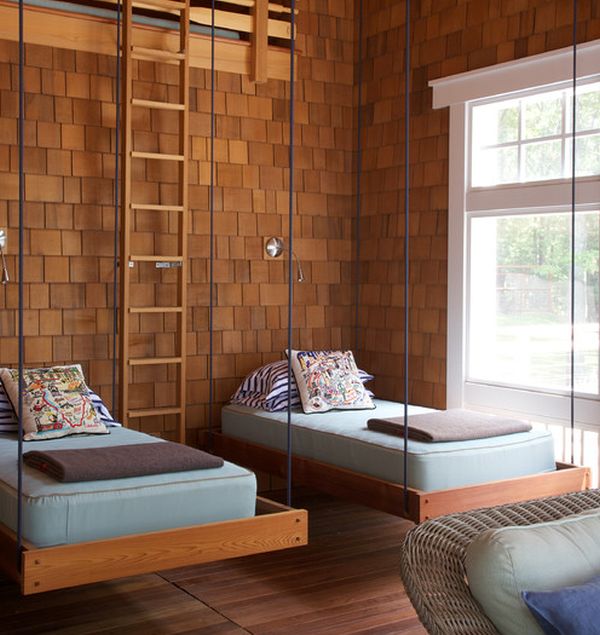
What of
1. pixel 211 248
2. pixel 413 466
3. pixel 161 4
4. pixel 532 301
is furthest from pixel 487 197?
pixel 161 4

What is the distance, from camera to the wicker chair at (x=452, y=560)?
2.50m

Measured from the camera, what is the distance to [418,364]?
686 cm

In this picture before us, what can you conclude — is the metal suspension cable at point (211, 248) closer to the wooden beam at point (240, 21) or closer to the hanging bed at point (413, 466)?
the wooden beam at point (240, 21)

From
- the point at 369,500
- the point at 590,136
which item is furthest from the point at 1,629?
the point at 590,136

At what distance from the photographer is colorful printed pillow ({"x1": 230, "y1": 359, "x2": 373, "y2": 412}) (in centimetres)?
638

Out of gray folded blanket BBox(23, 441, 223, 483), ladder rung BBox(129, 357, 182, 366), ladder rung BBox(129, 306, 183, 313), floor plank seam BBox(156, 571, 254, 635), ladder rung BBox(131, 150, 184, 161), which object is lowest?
floor plank seam BBox(156, 571, 254, 635)

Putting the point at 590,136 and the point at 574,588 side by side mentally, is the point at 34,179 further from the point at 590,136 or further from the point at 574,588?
the point at 574,588

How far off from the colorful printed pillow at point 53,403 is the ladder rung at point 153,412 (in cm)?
57

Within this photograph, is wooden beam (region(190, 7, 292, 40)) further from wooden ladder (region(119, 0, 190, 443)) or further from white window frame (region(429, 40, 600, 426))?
white window frame (region(429, 40, 600, 426))

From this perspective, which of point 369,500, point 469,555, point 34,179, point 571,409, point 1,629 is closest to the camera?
point 469,555

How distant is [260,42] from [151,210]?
4.84ft

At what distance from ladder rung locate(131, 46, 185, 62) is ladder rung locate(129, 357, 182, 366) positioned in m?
1.98

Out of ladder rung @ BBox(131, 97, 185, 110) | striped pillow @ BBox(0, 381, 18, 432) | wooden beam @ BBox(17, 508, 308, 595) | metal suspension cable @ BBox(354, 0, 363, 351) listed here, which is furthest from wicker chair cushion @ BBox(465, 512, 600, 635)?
metal suspension cable @ BBox(354, 0, 363, 351)

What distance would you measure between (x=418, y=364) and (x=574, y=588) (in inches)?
175
